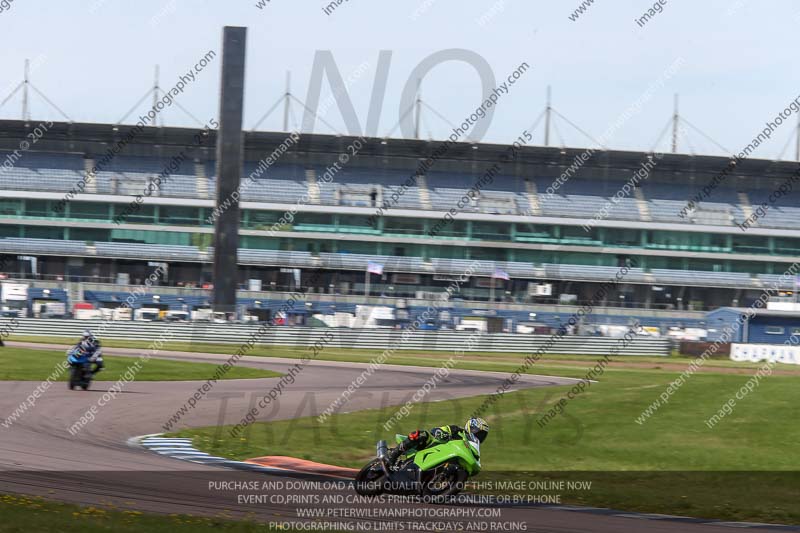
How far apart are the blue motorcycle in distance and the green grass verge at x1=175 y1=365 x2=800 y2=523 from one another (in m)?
6.12

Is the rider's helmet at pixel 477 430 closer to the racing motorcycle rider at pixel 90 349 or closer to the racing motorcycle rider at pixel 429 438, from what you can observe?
the racing motorcycle rider at pixel 429 438

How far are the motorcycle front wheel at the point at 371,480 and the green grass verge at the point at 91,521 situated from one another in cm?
234

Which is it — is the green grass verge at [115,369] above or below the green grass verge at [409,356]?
above

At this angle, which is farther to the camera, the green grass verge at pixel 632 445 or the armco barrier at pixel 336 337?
the armco barrier at pixel 336 337

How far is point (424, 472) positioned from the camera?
12.1m

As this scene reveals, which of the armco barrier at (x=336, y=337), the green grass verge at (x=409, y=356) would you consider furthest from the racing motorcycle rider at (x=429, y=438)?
the armco barrier at (x=336, y=337)

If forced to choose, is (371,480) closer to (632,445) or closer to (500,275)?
(632,445)

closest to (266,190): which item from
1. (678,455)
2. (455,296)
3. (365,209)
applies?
(365,209)

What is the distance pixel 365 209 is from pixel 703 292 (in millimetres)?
26368

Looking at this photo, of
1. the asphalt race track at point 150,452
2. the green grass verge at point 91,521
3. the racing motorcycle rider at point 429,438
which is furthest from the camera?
the racing motorcycle rider at point 429,438

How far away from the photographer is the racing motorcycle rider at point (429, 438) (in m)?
12.3

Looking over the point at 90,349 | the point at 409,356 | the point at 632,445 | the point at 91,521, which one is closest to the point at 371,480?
the point at 91,521

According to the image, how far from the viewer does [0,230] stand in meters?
67.5

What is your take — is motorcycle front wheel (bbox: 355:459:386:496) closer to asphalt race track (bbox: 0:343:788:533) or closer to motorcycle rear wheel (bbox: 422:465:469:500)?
motorcycle rear wheel (bbox: 422:465:469:500)
